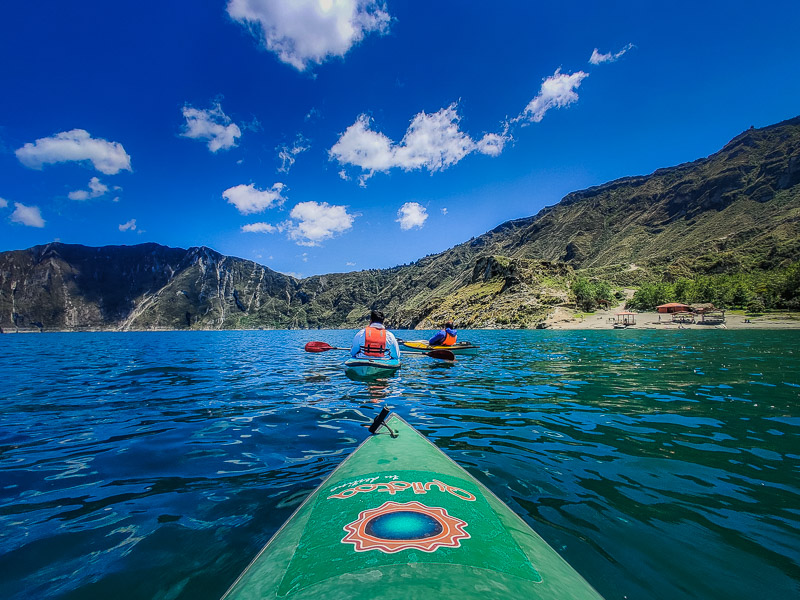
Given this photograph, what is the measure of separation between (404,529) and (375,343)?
540 inches

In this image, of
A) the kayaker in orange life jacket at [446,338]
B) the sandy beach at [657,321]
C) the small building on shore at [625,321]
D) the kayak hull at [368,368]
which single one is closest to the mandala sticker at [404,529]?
the kayak hull at [368,368]

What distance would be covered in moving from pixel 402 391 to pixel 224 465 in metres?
7.72

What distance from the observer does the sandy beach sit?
52.7 metres

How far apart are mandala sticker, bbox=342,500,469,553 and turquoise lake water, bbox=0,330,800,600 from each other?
5.37 ft

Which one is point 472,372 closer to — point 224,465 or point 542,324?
point 224,465

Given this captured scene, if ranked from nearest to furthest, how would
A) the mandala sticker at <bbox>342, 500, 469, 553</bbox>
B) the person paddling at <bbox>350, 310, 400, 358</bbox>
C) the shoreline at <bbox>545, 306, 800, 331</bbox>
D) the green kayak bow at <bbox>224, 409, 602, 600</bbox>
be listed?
the green kayak bow at <bbox>224, 409, 602, 600</bbox> → the mandala sticker at <bbox>342, 500, 469, 553</bbox> → the person paddling at <bbox>350, 310, 400, 358</bbox> → the shoreline at <bbox>545, 306, 800, 331</bbox>

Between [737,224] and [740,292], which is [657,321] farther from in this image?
[737,224]

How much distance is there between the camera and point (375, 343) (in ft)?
54.2

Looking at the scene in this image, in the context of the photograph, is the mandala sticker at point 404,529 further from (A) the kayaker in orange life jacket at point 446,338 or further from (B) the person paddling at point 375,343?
(A) the kayaker in orange life jacket at point 446,338

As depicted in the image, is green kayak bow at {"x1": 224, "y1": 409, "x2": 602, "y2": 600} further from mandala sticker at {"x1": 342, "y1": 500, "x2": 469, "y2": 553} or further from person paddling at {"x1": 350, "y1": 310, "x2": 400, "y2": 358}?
person paddling at {"x1": 350, "y1": 310, "x2": 400, "y2": 358}

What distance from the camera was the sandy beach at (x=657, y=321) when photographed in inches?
2076

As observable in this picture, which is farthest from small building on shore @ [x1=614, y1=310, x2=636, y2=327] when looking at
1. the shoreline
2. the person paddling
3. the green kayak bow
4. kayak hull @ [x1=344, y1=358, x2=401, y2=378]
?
the green kayak bow

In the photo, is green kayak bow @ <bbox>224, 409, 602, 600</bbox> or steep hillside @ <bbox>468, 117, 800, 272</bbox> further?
steep hillside @ <bbox>468, 117, 800, 272</bbox>

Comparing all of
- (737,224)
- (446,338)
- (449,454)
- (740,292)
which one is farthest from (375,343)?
(737,224)
